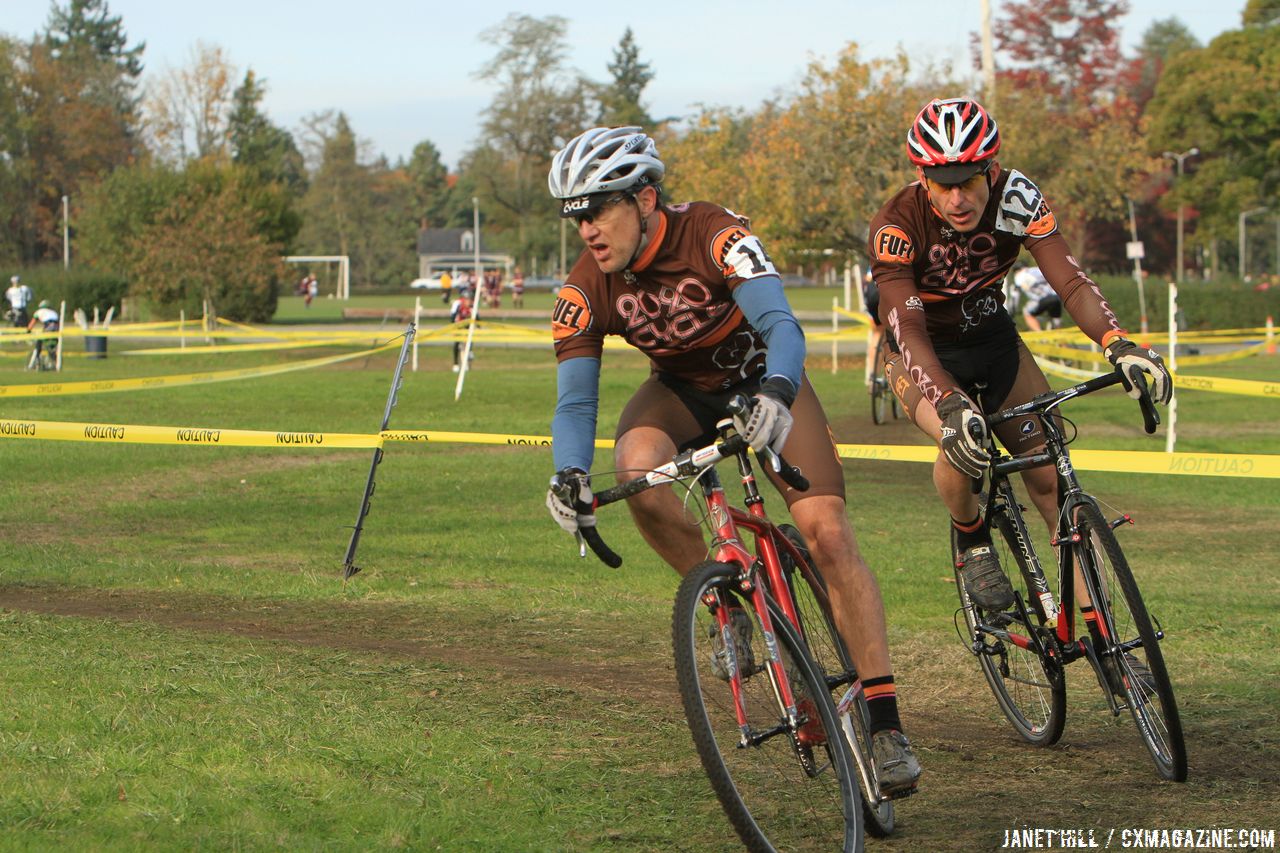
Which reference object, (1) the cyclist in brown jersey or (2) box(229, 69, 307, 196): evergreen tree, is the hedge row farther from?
(2) box(229, 69, 307, 196): evergreen tree

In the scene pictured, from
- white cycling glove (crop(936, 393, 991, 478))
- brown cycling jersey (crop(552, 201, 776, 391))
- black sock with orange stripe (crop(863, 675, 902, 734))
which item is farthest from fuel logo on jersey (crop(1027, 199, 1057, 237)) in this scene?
black sock with orange stripe (crop(863, 675, 902, 734))

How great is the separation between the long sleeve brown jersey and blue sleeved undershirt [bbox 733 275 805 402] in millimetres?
970

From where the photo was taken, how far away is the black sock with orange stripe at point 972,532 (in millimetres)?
6051

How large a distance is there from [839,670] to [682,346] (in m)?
1.25

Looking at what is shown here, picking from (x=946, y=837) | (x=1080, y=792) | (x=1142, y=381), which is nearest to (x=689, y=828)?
(x=946, y=837)

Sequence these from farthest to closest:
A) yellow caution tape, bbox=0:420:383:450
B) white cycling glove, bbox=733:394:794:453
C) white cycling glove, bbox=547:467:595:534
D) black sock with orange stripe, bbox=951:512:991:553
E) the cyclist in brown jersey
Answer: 1. yellow caution tape, bbox=0:420:383:450
2. black sock with orange stripe, bbox=951:512:991:553
3. the cyclist in brown jersey
4. white cycling glove, bbox=547:467:595:534
5. white cycling glove, bbox=733:394:794:453

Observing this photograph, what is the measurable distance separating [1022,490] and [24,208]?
84878mm

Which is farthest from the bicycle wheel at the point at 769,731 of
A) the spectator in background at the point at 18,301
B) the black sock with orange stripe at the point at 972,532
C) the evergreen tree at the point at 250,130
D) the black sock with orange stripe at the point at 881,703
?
the evergreen tree at the point at 250,130

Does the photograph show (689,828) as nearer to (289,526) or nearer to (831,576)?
(831,576)

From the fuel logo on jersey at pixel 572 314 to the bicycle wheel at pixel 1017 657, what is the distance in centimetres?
194

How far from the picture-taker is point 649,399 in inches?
213

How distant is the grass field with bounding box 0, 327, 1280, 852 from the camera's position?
465cm

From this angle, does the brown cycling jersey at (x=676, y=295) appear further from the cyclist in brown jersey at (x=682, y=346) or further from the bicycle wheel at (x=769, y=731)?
the bicycle wheel at (x=769, y=731)

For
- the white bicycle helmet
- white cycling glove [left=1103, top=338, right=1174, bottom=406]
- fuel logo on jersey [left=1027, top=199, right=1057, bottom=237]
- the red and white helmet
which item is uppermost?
the red and white helmet
